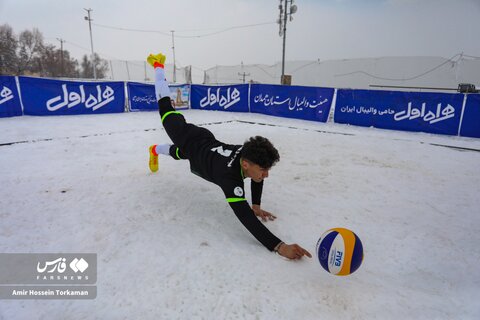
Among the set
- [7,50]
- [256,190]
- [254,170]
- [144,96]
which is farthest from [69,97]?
[7,50]

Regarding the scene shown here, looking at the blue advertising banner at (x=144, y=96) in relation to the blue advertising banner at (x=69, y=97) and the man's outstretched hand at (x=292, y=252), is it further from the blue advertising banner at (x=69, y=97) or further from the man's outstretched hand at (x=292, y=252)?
the man's outstretched hand at (x=292, y=252)

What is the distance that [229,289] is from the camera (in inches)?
81.1

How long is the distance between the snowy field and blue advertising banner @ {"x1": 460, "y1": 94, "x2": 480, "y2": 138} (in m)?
5.00

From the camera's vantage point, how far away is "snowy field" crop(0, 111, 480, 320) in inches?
76.1

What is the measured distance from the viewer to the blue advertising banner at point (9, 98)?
31.8 ft

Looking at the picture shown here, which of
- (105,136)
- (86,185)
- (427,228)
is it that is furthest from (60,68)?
(427,228)

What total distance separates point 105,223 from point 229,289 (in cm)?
162

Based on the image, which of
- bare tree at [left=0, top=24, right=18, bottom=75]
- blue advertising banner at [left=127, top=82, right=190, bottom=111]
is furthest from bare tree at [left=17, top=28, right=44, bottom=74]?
blue advertising banner at [left=127, top=82, right=190, bottom=111]

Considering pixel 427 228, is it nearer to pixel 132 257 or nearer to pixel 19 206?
pixel 132 257

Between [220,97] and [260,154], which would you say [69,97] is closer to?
[220,97]

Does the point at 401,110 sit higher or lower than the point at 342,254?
higher

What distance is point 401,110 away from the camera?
10.4 metres

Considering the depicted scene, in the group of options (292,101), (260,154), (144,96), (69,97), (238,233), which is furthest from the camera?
(144,96)

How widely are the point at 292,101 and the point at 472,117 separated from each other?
21.6 feet
